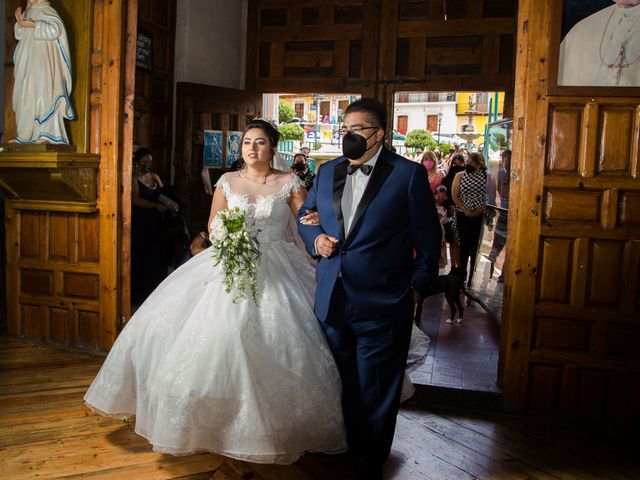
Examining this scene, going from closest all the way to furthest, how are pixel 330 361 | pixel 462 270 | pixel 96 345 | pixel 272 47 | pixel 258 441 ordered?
pixel 258 441 < pixel 330 361 < pixel 96 345 < pixel 462 270 < pixel 272 47

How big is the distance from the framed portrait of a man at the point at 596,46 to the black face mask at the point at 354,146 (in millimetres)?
1474

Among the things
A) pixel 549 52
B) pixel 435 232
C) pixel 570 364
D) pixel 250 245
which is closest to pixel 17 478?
pixel 250 245

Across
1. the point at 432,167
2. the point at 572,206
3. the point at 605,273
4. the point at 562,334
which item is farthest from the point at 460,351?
the point at 432,167

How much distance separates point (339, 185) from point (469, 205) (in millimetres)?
4526

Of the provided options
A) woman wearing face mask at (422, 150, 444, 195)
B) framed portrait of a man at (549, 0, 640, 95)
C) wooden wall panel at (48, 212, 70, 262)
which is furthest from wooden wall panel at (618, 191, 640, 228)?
woman wearing face mask at (422, 150, 444, 195)

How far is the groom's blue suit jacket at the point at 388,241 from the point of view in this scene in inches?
113

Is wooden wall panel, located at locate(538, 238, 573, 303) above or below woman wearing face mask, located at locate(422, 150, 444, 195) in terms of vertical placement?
below

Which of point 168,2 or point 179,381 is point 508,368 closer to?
point 179,381

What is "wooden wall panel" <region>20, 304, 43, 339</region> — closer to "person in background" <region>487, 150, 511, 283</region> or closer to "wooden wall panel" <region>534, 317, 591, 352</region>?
"wooden wall panel" <region>534, 317, 591, 352</region>

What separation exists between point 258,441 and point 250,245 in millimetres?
929

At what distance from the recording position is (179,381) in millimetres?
2889

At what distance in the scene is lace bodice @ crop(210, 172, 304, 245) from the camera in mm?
3557

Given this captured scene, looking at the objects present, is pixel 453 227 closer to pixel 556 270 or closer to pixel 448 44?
pixel 448 44

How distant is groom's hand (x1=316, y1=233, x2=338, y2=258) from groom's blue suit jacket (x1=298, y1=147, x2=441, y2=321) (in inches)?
1.7
